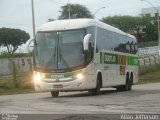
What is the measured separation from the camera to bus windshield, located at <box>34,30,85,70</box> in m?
23.8

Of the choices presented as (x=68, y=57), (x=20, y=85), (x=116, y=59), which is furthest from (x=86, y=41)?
(x=20, y=85)

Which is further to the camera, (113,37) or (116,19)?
(116,19)

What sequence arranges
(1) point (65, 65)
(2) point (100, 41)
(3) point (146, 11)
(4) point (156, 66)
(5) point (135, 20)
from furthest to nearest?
(3) point (146, 11) < (5) point (135, 20) < (4) point (156, 66) < (2) point (100, 41) < (1) point (65, 65)

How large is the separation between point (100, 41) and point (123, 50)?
5.34 meters

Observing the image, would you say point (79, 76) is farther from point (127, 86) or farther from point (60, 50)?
point (127, 86)

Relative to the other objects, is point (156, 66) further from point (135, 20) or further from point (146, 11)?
point (146, 11)

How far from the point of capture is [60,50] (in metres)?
24.0

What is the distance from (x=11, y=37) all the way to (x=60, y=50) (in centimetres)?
9945

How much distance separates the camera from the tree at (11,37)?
393ft

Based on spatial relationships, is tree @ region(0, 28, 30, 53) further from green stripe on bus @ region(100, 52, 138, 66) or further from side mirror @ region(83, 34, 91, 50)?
side mirror @ region(83, 34, 91, 50)

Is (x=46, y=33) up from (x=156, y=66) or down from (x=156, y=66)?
up

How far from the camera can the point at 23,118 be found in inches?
545

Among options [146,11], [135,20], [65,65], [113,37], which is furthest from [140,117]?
[146,11]

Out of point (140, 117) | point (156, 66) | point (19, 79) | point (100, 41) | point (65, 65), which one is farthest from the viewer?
point (156, 66)
